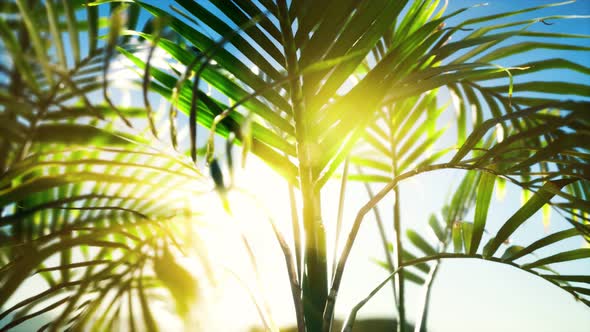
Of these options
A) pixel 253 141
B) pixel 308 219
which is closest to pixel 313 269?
pixel 308 219

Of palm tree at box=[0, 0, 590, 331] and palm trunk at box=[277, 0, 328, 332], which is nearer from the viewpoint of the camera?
palm tree at box=[0, 0, 590, 331]

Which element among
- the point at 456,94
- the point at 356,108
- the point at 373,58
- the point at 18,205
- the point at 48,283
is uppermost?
the point at 373,58

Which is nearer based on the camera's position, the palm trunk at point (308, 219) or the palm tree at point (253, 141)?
the palm tree at point (253, 141)

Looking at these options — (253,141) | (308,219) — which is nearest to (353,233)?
(308,219)

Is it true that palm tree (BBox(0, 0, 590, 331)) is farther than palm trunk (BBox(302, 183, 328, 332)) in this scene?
No

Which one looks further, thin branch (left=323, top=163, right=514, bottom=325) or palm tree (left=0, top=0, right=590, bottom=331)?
thin branch (left=323, top=163, right=514, bottom=325)

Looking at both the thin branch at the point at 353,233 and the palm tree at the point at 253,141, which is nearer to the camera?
the palm tree at the point at 253,141

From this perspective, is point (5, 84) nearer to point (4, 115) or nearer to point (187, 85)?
point (4, 115)

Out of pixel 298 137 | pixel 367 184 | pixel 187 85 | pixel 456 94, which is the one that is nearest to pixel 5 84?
pixel 187 85

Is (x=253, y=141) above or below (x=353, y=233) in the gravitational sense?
above

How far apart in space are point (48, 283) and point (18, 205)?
0.20 m

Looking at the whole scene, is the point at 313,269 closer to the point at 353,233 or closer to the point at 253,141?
the point at 353,233

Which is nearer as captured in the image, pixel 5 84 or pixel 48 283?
pixel 5 84

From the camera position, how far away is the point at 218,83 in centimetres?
60
